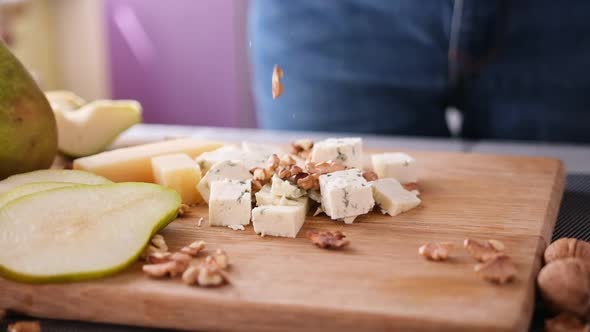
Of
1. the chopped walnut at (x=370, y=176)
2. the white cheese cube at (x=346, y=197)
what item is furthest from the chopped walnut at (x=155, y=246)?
the chopped walnut at (x=370, y=176)

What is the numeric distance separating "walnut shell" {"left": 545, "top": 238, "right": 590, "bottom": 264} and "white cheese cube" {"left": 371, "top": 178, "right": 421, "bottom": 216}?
22cm

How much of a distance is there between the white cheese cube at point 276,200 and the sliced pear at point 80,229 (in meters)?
0.11

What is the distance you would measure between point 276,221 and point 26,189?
324 millimetres

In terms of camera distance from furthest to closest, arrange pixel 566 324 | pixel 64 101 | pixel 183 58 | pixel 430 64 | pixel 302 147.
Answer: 1. pixel 183 58
2. pixel 430 64
3. pixel 64 101
4. pixel 302 147
5. pixel 566 324

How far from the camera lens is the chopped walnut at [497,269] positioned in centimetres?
77

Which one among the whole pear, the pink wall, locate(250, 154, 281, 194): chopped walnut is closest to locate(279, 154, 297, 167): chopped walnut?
locate(250, 154, 281, 194): chopped walnut

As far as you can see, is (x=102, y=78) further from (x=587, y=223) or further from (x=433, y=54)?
(x=587, y=223)

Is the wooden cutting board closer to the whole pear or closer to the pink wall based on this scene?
the whole pear

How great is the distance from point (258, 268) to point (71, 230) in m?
0.22

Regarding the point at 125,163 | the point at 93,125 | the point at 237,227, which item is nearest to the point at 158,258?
the point at 237,227

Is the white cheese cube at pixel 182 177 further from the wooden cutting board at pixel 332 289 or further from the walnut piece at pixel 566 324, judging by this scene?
the walnut piece at pixel 566 324

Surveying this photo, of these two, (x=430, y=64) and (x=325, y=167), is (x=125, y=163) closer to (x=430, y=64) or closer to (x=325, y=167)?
(x=325, y=167)

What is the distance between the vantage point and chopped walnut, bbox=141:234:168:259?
0.87 meters

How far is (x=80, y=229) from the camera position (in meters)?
0.86
